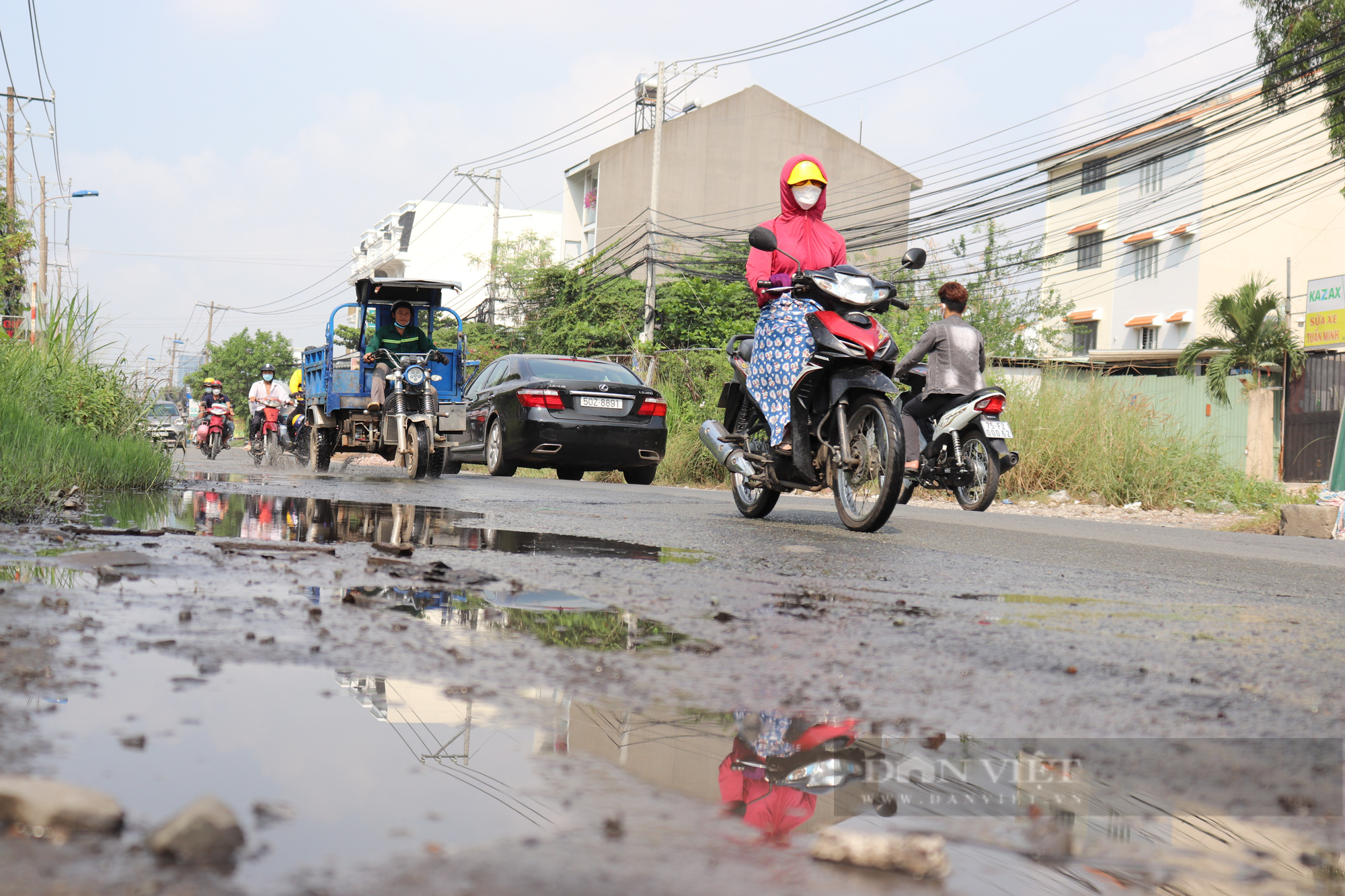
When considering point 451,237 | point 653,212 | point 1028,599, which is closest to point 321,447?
point 1028,599

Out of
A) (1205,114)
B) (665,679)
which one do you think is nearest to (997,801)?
(665,679)

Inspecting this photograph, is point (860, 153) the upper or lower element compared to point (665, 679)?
upper

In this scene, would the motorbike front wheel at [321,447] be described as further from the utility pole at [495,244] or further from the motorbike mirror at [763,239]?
the utility pole at [495,244]

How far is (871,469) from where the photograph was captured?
6.46 metres

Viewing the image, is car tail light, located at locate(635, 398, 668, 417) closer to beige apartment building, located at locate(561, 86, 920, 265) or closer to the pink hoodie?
the pink hoodie

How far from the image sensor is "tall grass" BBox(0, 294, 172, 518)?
5.72 meters

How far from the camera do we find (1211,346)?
2811 centimetres

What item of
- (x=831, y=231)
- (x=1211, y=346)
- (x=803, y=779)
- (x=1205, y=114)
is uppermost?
(x=1205, y=114)

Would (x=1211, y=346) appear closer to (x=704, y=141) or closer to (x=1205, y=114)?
(x=1205, y=114)

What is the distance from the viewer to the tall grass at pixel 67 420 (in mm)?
5719

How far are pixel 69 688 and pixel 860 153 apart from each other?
53.7 meters

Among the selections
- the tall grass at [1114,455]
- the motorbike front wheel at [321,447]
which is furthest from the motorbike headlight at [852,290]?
the motorbike front wheel at [321,447]

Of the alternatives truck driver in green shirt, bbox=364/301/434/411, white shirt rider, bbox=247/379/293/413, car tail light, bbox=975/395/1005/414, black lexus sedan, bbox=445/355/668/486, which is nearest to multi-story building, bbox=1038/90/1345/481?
white shirt rider, bbox=247/379/293/413

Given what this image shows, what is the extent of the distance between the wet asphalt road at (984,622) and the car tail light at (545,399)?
20.3ft
